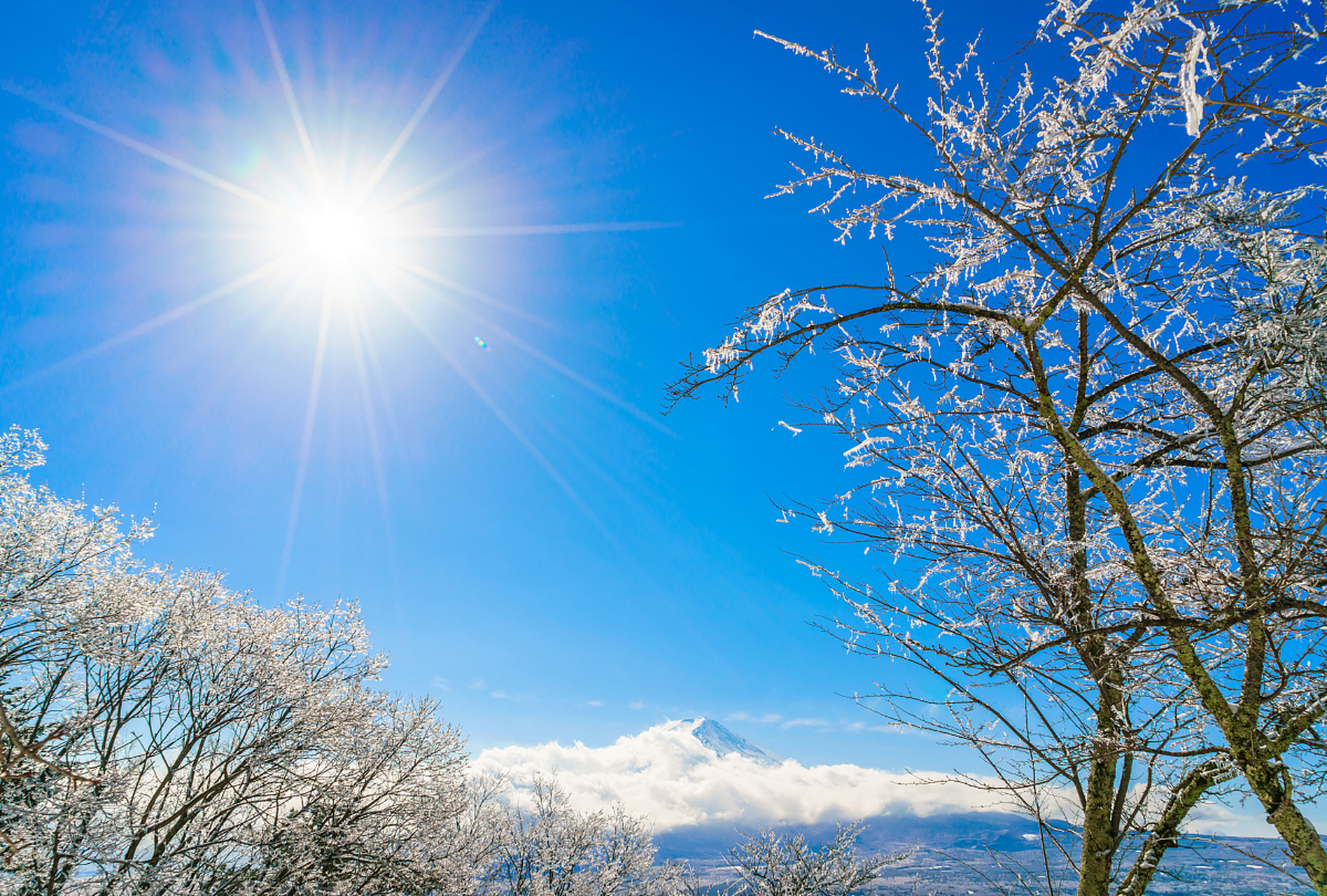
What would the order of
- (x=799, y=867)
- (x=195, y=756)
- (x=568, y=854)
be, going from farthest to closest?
(x=568, y=854), (x=799, y=867), (x=195, y=756)

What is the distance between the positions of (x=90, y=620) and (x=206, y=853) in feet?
19.2

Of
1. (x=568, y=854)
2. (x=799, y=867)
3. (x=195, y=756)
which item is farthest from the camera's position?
(x=568, y=854)

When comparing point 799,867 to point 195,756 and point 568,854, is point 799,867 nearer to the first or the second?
point 568,854

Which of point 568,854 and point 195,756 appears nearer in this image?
point 195,756

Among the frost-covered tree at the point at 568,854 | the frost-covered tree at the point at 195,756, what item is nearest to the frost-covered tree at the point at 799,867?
the frost-covered tree at the point at 568,854

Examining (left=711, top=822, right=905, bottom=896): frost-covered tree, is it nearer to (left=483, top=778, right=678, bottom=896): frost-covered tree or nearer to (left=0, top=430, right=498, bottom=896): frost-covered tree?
(left=483, top=778, right=678, bottom=896): frost-covered tree

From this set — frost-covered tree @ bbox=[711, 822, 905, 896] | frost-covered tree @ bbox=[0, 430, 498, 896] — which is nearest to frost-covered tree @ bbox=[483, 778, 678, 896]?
frost-covered tree @ bbox=[711, 822, 905, 896]

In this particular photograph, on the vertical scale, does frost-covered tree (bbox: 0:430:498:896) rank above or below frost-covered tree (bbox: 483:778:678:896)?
above

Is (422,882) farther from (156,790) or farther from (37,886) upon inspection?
(37,886)

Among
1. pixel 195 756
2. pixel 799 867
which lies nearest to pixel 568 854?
pixel 799 867

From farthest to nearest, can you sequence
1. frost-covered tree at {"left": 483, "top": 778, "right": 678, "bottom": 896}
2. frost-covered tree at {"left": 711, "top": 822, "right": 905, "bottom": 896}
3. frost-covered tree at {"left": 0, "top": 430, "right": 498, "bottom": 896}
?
frost-covered tree at {"left": 483, "top": 778, "right": 678, "bottom": 896} < frost-covered tree at {"left": 711, "top": 822, "right": 905, "bottom": 896} < frost-covered tree at {"left": 0, "top": 430, "right": 498, "bottom": 896}

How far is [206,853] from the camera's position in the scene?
477 inches

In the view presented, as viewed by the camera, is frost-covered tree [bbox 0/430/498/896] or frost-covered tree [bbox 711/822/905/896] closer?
frost-covered tree [bbox 0/430/498/896]

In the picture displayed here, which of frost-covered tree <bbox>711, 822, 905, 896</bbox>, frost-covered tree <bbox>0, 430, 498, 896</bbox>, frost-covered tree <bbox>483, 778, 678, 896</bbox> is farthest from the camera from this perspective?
frost-covered tree <bbox>483, 778, 678, 896</bbox>
